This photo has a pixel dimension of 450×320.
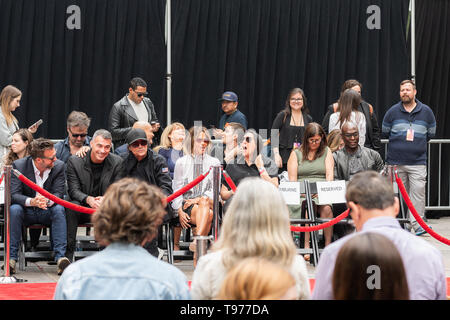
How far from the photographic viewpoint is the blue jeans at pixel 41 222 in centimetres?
813

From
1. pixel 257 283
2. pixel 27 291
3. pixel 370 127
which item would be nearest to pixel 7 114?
pixel 27 291

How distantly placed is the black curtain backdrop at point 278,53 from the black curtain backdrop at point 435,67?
472mm

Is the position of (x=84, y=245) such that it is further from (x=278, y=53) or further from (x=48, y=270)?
(x=278, y=53)

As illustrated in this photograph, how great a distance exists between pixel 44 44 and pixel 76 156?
317 cm

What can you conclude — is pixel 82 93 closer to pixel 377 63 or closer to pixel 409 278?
pixel 377 63

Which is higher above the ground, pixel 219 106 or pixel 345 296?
pixel 219 106

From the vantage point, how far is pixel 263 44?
469 inches

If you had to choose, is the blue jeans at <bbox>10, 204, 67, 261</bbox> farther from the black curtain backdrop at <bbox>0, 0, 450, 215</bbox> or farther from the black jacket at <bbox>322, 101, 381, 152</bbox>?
the black jacket at <bbox>322, 101, 381, 152</bbox>

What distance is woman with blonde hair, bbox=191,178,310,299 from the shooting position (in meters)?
3.38

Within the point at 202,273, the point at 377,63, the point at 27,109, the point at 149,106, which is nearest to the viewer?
the point at 202,273

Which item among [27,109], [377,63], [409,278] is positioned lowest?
[409,278]

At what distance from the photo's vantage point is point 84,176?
847 cm

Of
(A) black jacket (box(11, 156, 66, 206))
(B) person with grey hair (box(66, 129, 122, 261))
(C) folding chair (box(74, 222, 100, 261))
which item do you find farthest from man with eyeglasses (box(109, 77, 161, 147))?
(A) black jacket (box(11, 156, 66, 206))

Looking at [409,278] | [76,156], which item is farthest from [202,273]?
[76,156]
